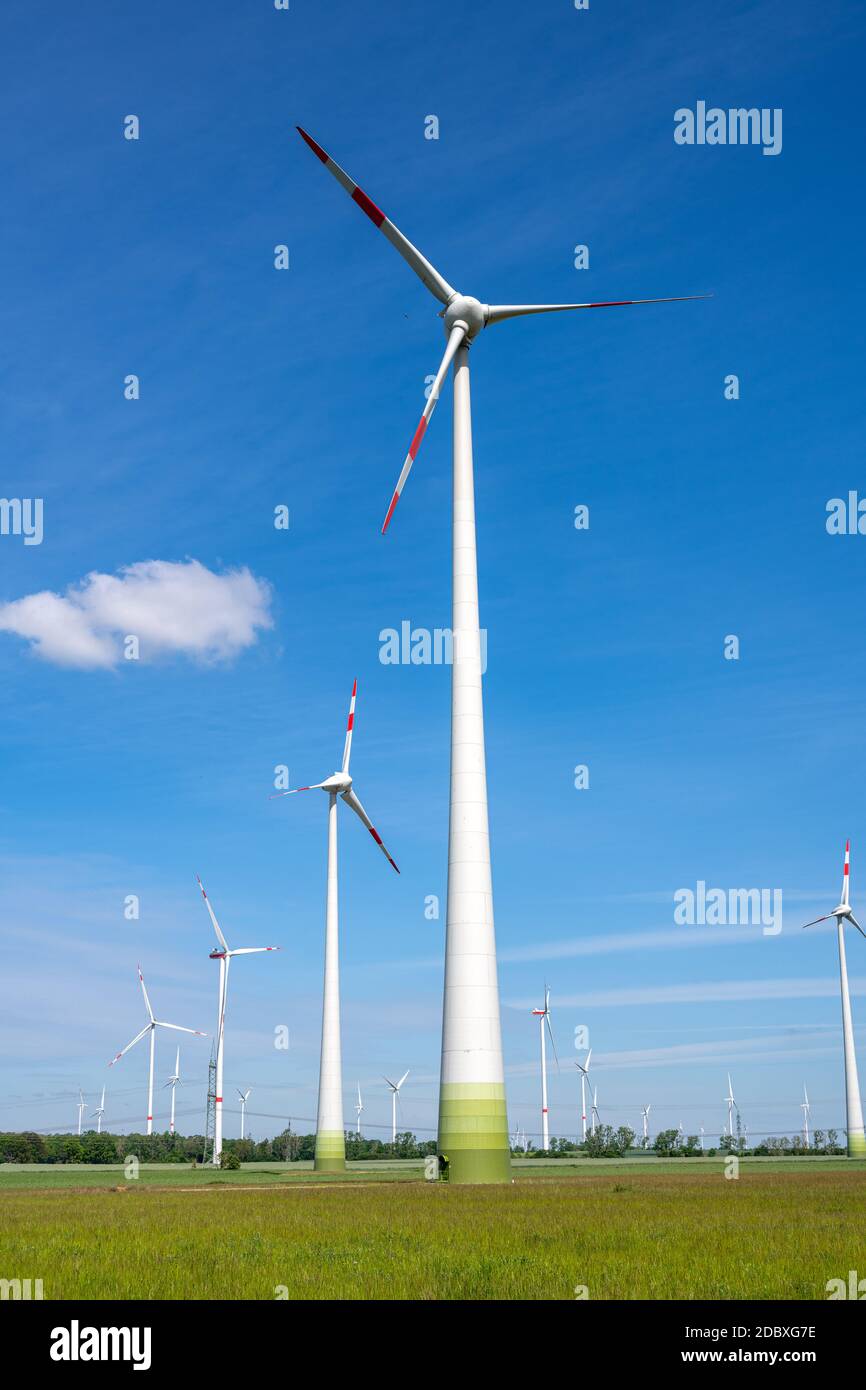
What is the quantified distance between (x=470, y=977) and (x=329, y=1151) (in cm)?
4913

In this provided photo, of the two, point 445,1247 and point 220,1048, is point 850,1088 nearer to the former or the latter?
point 220,1048

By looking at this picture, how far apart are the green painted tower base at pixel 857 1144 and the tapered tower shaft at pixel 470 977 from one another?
100 meters

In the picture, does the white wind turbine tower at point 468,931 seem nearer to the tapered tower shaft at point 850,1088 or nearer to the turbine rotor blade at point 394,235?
the turbine rotor blade at point 394,235

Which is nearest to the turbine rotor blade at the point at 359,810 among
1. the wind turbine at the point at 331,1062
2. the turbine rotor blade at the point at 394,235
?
the wind turbine at the point at 331,1062

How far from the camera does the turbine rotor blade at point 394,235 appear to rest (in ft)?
197

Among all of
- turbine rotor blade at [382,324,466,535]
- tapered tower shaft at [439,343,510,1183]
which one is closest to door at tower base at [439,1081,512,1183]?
tapered tower shaft at [439,343,510,1183]

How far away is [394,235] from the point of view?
6131 centimetres

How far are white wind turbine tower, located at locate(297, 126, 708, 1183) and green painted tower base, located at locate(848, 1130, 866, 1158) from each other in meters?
99.9

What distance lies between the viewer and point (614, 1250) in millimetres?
23594

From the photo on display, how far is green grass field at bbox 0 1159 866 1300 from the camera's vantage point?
1842 centimetres

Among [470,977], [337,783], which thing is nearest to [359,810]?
[337,783]

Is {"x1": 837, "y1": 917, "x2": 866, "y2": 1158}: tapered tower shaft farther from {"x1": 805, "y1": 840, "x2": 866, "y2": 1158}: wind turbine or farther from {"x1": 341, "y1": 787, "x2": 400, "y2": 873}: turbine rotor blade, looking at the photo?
{"x1": 341, "y1": 787, "x2": 400, "y2": 873}: turbine rotor blade
